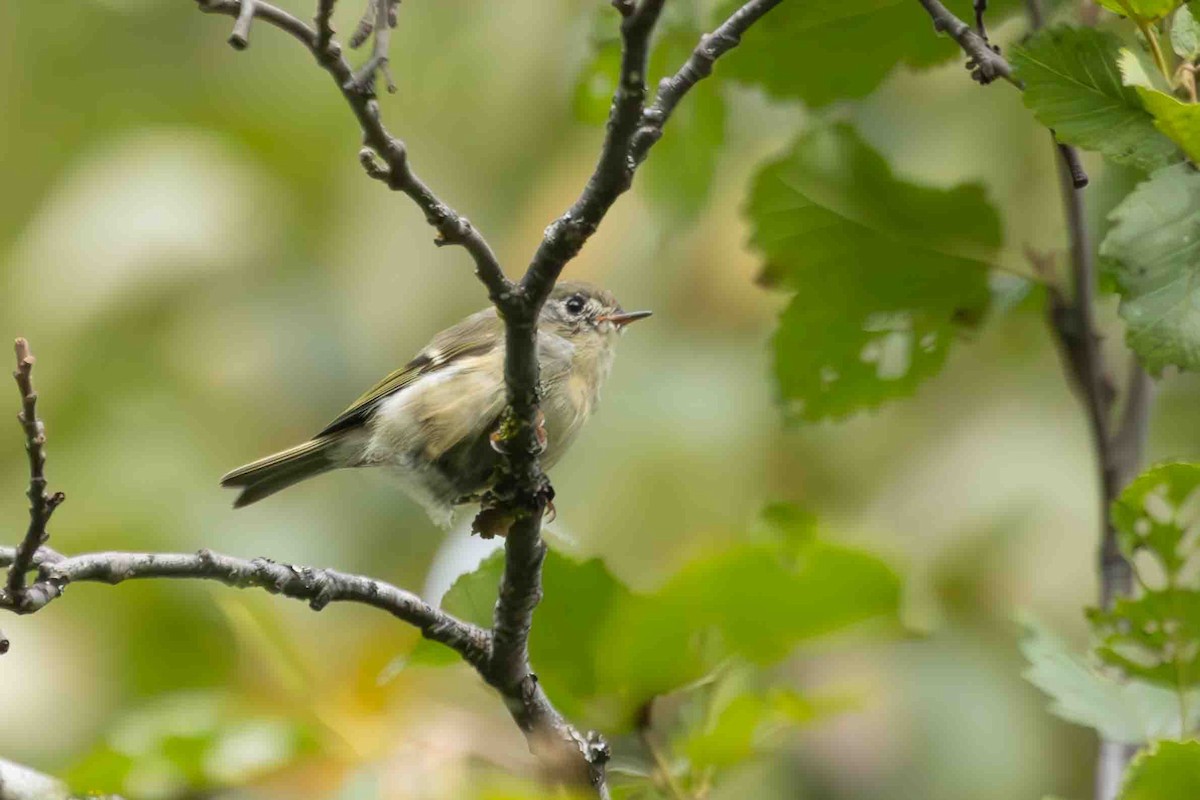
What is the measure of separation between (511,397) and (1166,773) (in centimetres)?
103

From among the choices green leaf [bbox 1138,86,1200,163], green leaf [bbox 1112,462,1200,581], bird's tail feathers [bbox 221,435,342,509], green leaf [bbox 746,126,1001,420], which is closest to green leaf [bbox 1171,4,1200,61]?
green leaf [bbox 1138,86,1200,163]

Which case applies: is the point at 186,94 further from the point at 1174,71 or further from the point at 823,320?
the point at 1174,71

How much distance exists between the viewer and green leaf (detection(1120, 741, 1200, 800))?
1.85 m

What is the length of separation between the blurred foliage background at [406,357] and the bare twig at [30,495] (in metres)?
2.33

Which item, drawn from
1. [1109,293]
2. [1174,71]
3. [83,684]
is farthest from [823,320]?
[83,684]

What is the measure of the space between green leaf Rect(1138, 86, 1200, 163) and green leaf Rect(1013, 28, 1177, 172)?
0.07 metres

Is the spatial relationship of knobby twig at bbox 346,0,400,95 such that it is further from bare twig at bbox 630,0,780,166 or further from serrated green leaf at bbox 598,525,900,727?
serrated green leaf at bbox 598,525,900,727

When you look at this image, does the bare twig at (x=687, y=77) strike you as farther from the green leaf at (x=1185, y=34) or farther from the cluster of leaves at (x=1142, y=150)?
the green leaf at (x=1185, y=34)

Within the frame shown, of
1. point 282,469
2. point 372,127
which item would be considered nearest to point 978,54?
point 372,127

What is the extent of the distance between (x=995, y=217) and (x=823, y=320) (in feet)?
1.26

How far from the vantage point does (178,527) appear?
23.0ft

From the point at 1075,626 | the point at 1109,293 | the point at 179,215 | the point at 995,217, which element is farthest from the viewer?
the point at 179,215

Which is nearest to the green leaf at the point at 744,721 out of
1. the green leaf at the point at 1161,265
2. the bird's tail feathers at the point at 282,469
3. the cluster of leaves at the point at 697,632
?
the cluster of leaves at the point at 697,632

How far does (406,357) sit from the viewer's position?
27.3 ft
